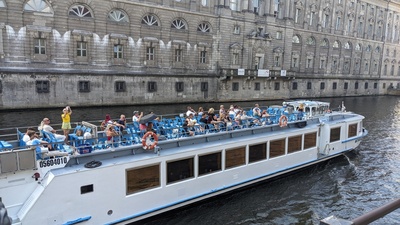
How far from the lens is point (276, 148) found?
13.9 metres

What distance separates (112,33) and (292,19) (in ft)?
93.6

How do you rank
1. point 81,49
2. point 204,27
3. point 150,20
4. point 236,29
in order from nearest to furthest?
1. point 81,49
2. point 150,20
3. point 204,27
4. point 236,29

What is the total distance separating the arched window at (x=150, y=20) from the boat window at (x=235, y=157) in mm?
26473

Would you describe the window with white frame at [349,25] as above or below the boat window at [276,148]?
above

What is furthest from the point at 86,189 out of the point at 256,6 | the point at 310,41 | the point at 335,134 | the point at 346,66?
the point at 346,66

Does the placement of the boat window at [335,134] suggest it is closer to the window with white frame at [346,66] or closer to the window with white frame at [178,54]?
the window with white frame at [178,54]

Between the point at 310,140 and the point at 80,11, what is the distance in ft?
84.1

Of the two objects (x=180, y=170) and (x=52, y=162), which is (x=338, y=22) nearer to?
(x=180, y=170)

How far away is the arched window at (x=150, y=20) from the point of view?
115 feet

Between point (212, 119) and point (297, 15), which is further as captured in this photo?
point (297, 15)

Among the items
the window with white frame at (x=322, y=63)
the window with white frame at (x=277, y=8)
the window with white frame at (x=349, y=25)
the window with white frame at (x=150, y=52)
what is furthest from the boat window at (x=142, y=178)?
the window with white frame at (x=349, y=25)

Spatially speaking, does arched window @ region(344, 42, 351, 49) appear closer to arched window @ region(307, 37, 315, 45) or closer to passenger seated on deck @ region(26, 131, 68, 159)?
arched window @ region(307, 37, 315, 45)

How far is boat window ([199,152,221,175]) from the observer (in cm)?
1144

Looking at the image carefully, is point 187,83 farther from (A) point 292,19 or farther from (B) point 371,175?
(B) point 371,175
